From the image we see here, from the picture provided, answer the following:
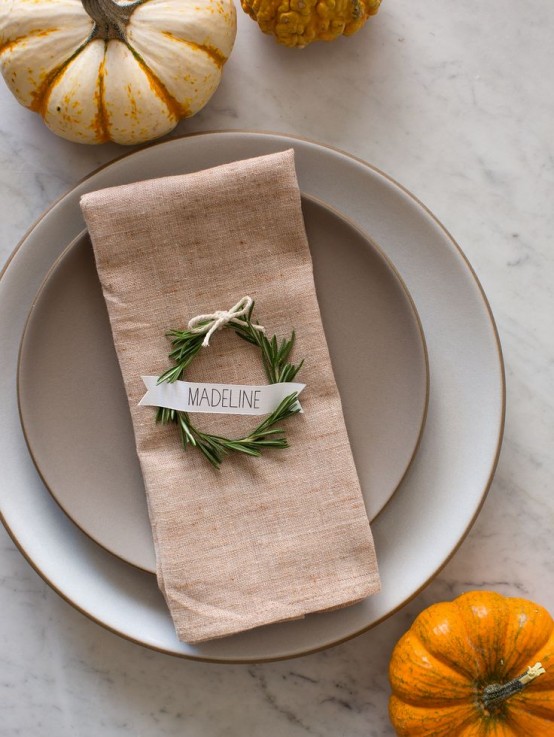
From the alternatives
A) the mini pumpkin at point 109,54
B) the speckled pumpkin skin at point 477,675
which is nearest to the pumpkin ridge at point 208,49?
the mini pumpkin at point 109,54

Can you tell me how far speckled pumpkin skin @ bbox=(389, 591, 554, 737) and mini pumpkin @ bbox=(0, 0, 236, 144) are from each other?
76 cm

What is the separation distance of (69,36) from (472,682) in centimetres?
95

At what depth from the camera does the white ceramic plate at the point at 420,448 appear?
0.96m

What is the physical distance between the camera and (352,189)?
3.22 feet

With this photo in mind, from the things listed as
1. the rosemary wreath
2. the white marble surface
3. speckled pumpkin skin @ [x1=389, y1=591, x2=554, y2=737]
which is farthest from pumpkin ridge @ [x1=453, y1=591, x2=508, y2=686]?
the rosemary wreath

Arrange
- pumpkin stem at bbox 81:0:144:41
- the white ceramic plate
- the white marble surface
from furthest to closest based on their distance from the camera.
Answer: the white marble surface < the white ceramic plate < pumpkin stem at bbox 81:0:144:41

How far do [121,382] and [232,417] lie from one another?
16 centimetres

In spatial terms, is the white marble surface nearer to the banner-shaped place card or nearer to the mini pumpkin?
the mini pumpkin

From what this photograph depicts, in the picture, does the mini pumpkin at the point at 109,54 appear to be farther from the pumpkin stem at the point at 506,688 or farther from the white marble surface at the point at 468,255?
the pumpkin stem at the point at 506,688

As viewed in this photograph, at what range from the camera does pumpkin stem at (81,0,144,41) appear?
2.80 feet

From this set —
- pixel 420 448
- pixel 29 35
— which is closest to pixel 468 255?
pixel 420 448

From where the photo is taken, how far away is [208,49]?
924 millimetres

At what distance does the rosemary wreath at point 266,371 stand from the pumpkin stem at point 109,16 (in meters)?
0.36

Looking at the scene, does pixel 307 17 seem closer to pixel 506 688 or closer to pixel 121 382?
pixel 121 382
